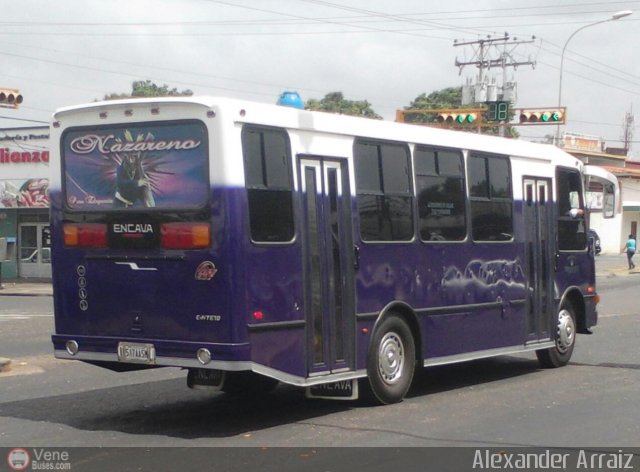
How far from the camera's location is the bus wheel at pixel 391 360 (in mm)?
10312

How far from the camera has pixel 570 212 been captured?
46.7 ft

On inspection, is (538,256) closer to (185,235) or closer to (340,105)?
(185,235)

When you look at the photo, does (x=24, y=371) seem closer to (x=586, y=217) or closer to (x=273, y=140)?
(x=273, y=140)

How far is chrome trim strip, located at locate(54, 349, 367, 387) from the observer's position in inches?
341

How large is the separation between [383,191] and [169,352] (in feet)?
10.1

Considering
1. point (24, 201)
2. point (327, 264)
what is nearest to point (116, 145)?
point (327, 264)

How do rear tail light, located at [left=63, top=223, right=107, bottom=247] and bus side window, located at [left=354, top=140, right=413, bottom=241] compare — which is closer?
rear tail light, located at [left=63, top=223, right=107, bottom=247]

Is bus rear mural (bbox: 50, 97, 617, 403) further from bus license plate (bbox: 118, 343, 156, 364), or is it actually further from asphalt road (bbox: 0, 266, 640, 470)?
asphalt road (bbox: 0, 266, 640, 470)

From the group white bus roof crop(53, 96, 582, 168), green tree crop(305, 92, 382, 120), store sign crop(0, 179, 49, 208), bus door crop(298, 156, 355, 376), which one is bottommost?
bus door crop(298, 156, 355, 376)

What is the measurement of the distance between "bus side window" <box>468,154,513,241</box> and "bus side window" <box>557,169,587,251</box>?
1.52 metres

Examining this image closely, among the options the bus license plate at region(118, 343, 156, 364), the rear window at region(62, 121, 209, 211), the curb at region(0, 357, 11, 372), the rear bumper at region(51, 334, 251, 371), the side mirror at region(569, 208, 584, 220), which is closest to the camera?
the rear bumper at region(51, 334, 251, 371)
